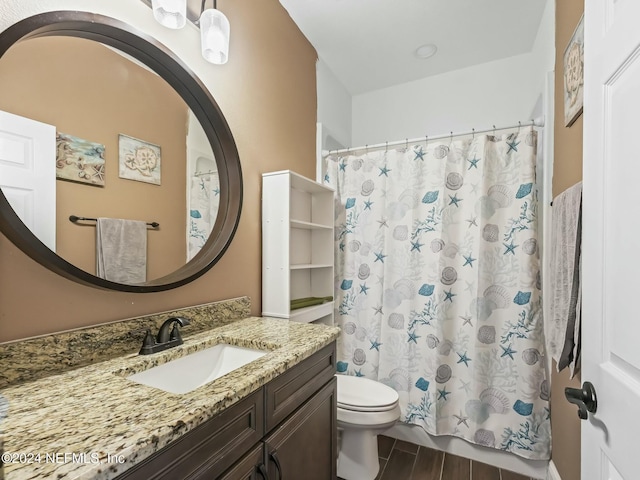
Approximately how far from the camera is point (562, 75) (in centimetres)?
153

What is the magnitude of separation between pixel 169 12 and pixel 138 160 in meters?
0.52

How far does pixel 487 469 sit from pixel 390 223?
1583 millimetres

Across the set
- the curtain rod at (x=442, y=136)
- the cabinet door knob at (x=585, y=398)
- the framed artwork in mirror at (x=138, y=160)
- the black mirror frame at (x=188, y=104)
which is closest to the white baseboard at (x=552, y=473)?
the cabinet door knob at (x=585, y=398)

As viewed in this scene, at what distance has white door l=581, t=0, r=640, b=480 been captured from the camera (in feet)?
1.95

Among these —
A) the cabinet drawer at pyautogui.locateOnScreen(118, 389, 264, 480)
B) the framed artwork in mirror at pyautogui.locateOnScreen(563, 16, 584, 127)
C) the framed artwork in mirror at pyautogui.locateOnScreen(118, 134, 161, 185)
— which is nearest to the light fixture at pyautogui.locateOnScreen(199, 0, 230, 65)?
the framed artwork in mirror at pyautogui.locateOnScreen(118, 134, 161, 185)

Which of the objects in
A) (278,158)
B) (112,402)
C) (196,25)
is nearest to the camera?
(112,402)

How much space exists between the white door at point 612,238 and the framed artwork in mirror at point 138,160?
1.35 meters

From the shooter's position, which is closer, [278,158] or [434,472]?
[434,472]

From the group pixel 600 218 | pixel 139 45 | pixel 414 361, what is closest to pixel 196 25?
pixel 139 45

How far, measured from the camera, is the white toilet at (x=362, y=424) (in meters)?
1.63

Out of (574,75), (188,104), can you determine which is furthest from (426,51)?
(188,104)

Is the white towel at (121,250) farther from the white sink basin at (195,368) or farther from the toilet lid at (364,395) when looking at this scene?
the toilet lid at (364,395)

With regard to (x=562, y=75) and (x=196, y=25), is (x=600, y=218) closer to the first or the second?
(x=562, y=75)

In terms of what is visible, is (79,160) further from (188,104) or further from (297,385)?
(297,385)
